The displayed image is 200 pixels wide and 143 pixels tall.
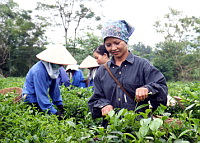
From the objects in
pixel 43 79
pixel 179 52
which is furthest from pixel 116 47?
pixel 179 52

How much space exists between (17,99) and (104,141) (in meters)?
1.79

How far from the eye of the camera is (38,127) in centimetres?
164

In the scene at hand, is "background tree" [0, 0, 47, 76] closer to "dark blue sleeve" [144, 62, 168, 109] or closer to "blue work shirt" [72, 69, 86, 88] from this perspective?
"blue work shirt" [72, 69, 86, 88]

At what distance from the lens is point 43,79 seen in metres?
2.56

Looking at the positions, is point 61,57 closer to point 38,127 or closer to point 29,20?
point 38,127

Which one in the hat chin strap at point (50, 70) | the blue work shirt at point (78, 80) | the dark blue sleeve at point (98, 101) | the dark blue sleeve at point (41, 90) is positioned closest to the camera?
the dark blue sleeve at point (98, 101)

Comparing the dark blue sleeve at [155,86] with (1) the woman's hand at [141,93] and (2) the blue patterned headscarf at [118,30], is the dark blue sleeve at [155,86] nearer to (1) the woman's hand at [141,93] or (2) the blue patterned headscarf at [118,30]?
(1) the woman's hand at [141,93]

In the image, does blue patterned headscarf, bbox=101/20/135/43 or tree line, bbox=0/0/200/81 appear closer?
blue patterned headscarf, bbox=101/20/135/43

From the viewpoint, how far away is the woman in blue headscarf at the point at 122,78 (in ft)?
5.55

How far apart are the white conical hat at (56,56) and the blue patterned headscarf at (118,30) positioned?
0.96 m

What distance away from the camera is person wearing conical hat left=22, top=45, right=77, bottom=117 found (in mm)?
2506

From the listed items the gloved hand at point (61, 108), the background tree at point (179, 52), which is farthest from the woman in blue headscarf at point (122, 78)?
the background tree at point (179, 52)

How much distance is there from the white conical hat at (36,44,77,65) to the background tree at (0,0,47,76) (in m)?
21.8

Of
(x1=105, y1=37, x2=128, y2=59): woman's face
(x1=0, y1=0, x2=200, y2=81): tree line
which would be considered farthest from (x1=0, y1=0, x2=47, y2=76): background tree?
(x1=105, y1=37, x2=128, y2=59): woman's face
